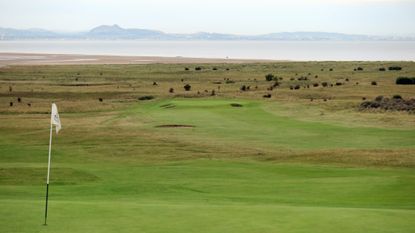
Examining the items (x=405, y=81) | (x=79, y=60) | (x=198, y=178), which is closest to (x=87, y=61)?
(x=79, y=60)

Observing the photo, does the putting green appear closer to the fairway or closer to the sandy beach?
the fairway

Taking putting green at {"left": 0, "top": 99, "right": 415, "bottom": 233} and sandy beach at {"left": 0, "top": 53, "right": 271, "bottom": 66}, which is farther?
sandy beach at {"left": 0, "top": 53, "right": 271, "bottom": 66}

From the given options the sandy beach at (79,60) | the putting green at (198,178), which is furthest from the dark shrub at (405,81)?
the sandy beach at (79,60)

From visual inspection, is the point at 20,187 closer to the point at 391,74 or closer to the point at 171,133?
the point at 171,133

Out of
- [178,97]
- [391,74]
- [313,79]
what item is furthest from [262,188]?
[391,74]

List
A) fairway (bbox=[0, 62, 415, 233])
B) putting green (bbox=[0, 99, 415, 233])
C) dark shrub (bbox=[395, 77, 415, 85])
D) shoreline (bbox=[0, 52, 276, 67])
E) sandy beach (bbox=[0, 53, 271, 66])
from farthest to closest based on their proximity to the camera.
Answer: shoreline (bbox=[0, 52, 276, 67]) < sandy beach (bbox=[0, 53, 271, 66]) < dark shrub (bbox=[395, 77, 415, 85]) < fairway (bbox=[0, 62, 415, 233]) < putting green (bbox=[0, 99, 415, 233])

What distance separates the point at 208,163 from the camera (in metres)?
25.4

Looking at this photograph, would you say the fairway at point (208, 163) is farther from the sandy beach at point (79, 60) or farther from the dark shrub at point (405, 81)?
the sandy beach at point (79, 60)

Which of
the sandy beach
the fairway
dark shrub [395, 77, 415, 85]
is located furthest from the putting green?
the sandy beach

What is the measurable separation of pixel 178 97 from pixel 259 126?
17.4 metres

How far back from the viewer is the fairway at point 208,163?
1286 centimetres

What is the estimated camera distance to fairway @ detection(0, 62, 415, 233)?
12.9 meters

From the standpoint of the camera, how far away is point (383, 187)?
744 inches

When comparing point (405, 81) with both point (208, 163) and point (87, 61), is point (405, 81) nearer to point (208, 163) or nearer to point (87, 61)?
point (208, 163)
